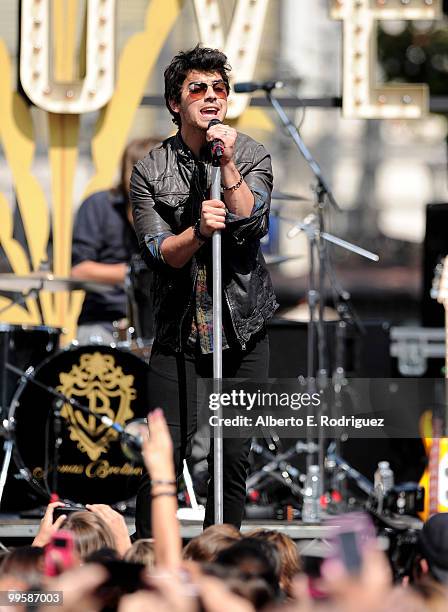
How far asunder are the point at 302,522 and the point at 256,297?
214 centimetres

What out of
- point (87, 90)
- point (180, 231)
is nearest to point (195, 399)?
point (180, 231)

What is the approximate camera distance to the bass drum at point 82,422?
7016 mm

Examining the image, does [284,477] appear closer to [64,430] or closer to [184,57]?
[64,430]

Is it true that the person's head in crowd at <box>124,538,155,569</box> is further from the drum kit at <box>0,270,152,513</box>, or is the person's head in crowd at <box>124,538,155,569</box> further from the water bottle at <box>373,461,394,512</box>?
the water bottle at <box>373,461,394,512</box>

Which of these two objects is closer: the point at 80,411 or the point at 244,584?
the point at 244,584

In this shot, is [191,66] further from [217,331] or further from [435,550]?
[435,550]

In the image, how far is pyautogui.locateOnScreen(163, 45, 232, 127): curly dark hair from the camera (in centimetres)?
495

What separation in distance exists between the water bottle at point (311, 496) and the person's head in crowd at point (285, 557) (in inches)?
112

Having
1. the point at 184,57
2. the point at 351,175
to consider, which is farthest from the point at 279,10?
the point at 184,57

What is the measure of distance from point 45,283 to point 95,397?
2.24 feet

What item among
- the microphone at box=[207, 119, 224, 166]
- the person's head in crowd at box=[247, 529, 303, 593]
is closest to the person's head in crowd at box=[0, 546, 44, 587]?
the person's head in crowd at box=[247, 529, 303, 593]

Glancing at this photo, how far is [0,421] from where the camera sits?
727 centimetres

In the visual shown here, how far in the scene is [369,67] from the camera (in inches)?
347

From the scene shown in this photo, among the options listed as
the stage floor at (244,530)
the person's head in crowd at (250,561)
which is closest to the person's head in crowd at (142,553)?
the person's head in crowd at (250,561)
